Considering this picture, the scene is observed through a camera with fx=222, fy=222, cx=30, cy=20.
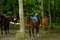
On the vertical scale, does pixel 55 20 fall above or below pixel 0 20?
below

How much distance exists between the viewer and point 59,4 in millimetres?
35250

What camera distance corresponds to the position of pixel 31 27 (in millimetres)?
17203

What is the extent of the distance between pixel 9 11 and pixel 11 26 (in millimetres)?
11953

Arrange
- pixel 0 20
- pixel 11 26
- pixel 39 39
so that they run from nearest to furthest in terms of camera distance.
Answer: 1. pixel 39 39
2. pixel 0 20
3. pixel 11 26

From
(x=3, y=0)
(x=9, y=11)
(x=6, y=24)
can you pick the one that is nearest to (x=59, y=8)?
(x=9, y=11)

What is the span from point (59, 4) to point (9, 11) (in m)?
8.66

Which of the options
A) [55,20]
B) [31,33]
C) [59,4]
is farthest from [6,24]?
[55,20]

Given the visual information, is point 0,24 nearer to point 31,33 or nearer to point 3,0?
point 31,33

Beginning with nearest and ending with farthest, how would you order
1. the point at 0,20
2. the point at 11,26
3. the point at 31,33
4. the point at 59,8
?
1. the point at 31,33
2. the point at 0,20
3. the point at 11,26
4. the point at 59,8

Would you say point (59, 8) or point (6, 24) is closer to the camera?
point (6, 24)

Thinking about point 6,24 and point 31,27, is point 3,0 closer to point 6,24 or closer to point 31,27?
point 6,24

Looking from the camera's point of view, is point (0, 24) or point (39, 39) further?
point (0, 24)

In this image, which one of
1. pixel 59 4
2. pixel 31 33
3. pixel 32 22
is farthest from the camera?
pixel 59 4

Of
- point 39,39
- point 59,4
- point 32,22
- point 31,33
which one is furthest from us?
point 59,4
